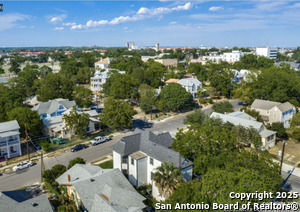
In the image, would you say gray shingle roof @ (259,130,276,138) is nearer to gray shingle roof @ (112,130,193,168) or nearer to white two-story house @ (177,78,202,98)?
gray shingle roof @ (112,130,193,168)

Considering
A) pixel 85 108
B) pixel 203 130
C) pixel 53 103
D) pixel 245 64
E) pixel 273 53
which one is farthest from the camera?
pixel 273 53

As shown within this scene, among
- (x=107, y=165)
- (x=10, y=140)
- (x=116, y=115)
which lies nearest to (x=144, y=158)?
(x=107, y=165)

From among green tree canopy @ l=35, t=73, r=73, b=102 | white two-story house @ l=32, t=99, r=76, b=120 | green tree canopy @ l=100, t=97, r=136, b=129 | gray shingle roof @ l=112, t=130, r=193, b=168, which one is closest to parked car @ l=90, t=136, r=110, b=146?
green tree canopy @ l=100, t=97, r=136, b=129

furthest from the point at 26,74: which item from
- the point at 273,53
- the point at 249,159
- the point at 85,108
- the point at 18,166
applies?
the point at 273,53

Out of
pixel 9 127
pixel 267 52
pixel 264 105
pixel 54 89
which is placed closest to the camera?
pixel 9 127

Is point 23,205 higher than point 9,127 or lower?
lower

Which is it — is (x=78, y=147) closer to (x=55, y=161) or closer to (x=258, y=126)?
(x=55, y=161)

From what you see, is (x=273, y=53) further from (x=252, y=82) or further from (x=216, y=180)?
(x=216, y=180)
